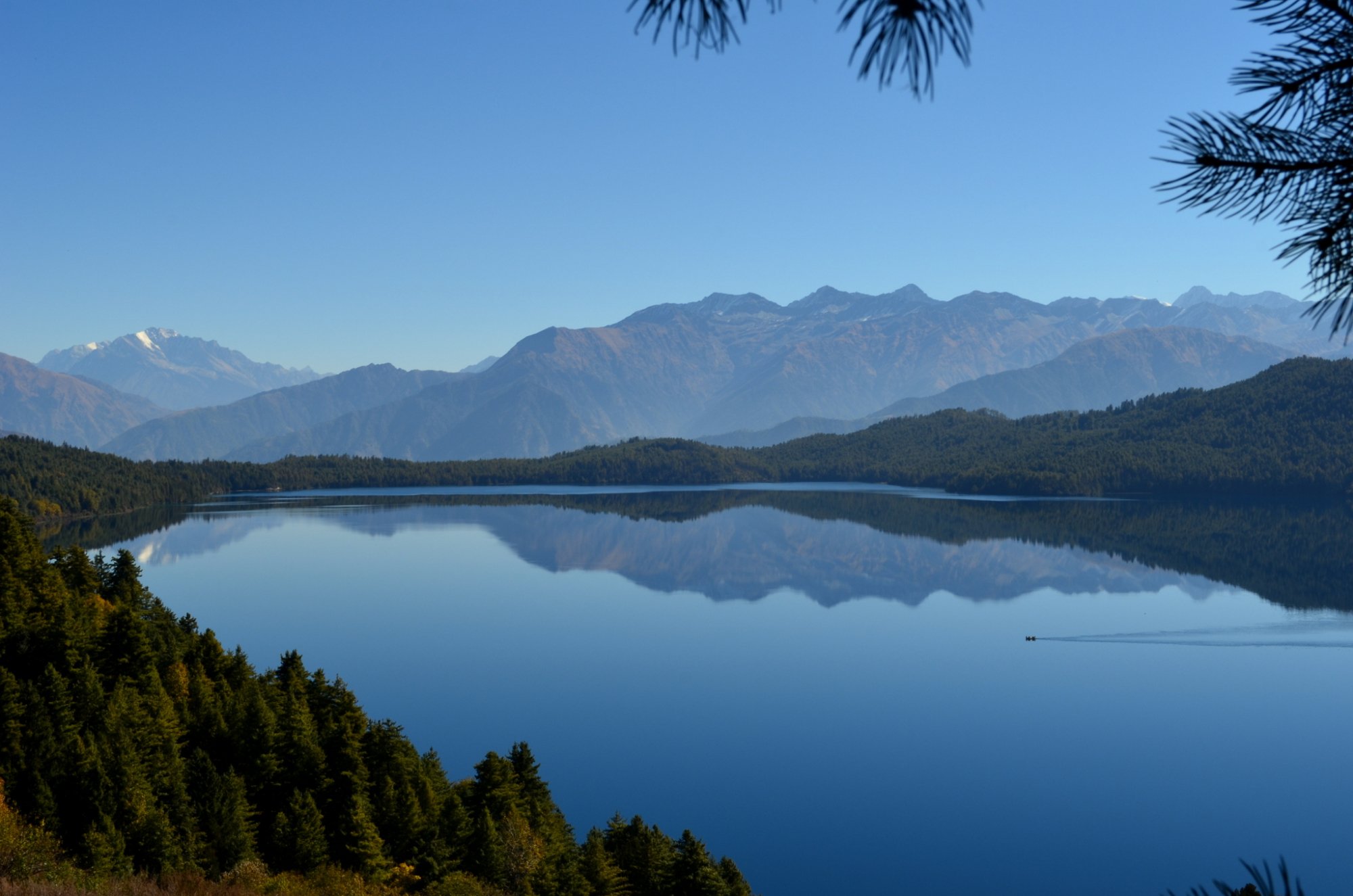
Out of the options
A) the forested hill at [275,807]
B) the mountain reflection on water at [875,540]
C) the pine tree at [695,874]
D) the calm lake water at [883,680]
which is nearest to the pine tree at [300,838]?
the forested hill at [275,807]

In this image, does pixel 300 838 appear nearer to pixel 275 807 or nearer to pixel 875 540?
pixel 275 807

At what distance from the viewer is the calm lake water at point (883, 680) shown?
30.7 m

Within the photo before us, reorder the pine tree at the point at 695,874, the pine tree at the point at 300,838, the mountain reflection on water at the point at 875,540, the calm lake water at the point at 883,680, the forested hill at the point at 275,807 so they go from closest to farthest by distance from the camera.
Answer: the pine tree at the point at 695,874 → the forested hill at the point at 275,807 → the pine tree at the point at 300,838 → the calm lake water at the point at 883,680 → the mountain reflection on water at the point at 875,540

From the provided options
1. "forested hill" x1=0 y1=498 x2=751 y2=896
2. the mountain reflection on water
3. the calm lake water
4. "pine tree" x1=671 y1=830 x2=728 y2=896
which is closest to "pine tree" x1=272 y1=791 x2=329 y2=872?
"forested hill" x1=0 y1=498 x2=751 y2=896

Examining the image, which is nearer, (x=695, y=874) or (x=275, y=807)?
(x=695, y=874)

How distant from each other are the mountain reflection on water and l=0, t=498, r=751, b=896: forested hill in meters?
48.3

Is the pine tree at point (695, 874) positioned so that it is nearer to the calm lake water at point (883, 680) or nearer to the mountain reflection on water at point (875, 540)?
the calm lake water at point (883, 680)

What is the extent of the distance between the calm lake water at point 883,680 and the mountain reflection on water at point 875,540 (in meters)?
0.72

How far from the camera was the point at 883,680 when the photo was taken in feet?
163

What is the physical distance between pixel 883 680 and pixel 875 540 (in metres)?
60.6

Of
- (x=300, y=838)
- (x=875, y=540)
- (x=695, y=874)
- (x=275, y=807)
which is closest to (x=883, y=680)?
(x=695, y=874)

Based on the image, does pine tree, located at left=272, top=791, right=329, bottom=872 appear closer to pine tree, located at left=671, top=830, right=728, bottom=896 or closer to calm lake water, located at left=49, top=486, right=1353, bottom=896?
calm lake water, located at left=49, top=486, right=1353, bottom=896

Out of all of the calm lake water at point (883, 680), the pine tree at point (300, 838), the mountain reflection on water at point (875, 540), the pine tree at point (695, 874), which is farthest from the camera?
the mountain reflection on water at point (875, 540)

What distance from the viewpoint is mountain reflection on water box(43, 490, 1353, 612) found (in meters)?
79.4
